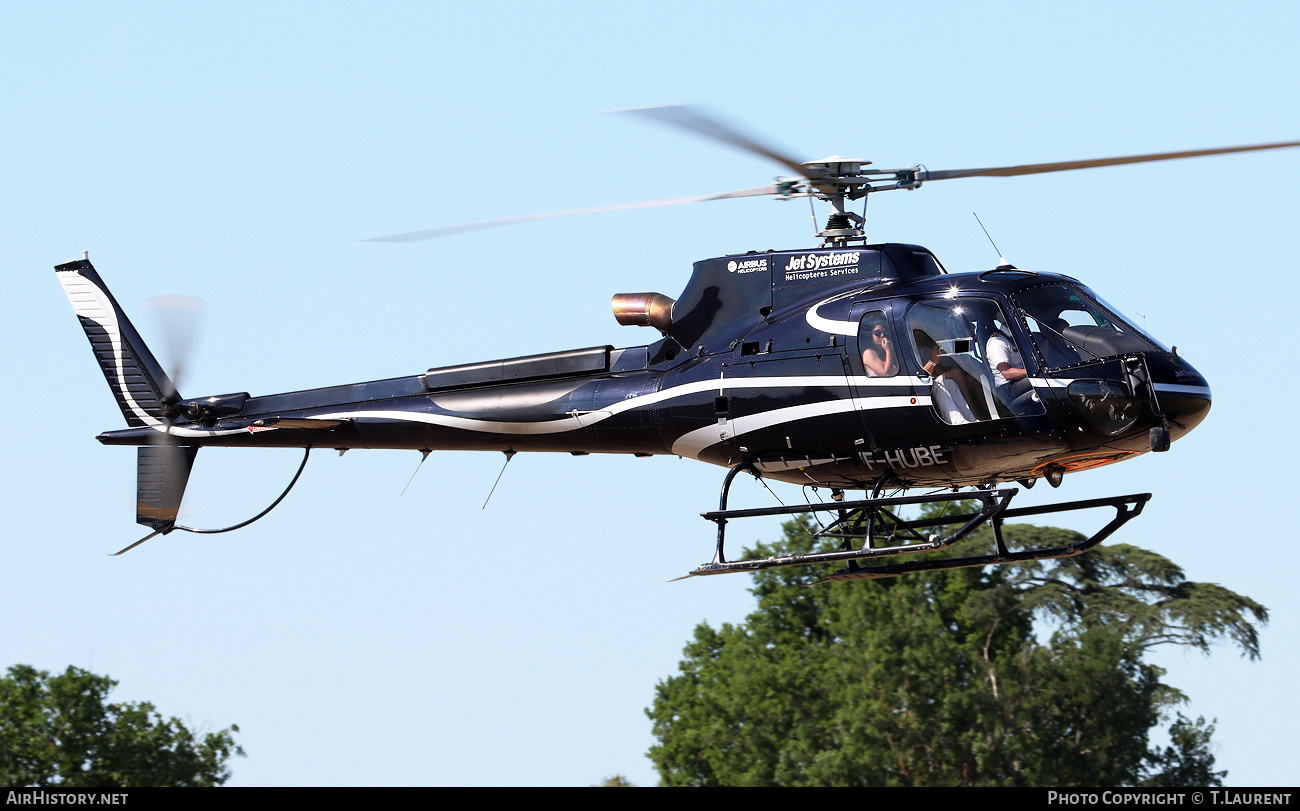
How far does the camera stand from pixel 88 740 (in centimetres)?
4631

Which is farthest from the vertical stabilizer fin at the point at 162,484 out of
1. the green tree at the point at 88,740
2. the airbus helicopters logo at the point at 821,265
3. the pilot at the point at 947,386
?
the green tree at the point at 88,740

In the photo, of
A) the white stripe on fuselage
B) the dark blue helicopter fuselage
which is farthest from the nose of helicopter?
the white stripe on fuselage

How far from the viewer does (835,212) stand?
18.5m

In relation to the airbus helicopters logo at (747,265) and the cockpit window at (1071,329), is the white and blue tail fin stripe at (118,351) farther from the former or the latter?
the cockpit window at (1071,329)

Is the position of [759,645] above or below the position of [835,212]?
above

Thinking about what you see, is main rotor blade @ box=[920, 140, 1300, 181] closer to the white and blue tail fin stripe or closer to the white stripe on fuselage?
the white stripe on fuselage

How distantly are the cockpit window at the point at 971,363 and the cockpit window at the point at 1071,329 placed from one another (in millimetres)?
279

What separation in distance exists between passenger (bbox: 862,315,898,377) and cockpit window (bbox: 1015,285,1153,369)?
130 centimetres

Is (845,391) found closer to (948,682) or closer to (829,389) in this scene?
(829,389)

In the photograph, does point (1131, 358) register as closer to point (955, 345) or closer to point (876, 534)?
point (955, 345)

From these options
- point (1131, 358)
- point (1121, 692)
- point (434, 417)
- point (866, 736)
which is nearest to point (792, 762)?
point (866, 736)

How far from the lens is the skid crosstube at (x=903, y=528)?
1644 centimetres

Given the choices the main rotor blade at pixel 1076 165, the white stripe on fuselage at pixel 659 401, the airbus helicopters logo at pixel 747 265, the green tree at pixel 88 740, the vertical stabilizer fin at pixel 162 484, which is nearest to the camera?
the main rotor blade at pixel 1076 165

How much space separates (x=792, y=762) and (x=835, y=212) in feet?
108
